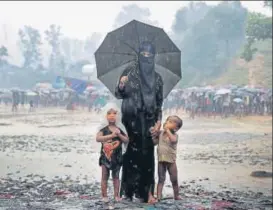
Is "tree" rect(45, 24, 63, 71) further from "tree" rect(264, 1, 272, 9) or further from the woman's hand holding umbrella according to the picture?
the woman's hand holding umbrella

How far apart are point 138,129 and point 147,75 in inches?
23.1

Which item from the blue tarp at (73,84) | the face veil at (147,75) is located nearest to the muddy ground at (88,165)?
the blue tarp at (73,84)

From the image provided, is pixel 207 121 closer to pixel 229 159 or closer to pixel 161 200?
pixel 229 159

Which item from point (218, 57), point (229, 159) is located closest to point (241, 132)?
point (229, 159)

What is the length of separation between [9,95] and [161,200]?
6.69 m

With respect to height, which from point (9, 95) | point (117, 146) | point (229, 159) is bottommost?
point (229, 159)

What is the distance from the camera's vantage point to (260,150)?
500 inches

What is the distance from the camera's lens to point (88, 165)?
371 inches

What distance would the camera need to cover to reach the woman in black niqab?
5.26 metres

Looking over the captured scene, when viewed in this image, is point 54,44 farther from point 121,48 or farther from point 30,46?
point 121,48

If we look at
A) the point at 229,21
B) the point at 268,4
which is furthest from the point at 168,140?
the point at 229,21

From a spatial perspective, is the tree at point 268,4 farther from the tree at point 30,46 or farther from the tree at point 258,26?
the tree at point 30,46

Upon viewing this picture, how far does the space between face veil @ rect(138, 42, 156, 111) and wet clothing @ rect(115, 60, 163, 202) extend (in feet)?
0.03

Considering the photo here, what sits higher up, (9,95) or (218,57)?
(218,57)
